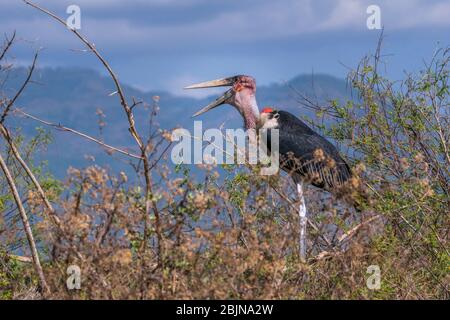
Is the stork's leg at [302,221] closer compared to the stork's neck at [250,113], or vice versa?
the stork's leg at [302,221]

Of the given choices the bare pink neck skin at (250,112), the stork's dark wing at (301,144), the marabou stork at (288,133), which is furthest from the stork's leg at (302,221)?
the bare pink neck skin at (250,112)

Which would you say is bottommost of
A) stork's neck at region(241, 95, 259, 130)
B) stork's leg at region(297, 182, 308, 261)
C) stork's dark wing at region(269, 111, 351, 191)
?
stork's leg at region(297, 182, 308, 261)

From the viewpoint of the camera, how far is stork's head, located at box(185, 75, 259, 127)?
12.5m

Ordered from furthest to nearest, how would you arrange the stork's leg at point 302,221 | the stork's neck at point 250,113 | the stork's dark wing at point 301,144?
the stork's neck at point 250,113, the stork's dark wing at point 301,144, the stork's leg at point 302,221

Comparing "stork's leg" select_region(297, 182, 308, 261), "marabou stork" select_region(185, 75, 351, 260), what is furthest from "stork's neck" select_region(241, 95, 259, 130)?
"stork's leg" select_region(297, 182, 308, 261)

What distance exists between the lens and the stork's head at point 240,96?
12.5 meters

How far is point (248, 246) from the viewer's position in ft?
22.8

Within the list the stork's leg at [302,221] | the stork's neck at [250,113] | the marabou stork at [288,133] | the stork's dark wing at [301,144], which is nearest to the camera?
the stork's leg at [302,221]

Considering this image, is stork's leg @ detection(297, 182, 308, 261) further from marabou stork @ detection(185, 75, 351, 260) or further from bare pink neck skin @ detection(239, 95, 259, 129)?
bare pink neck skin @ detection(239, 95, 259, 129)

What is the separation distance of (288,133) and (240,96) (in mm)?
1523

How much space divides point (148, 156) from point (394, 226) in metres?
3.61

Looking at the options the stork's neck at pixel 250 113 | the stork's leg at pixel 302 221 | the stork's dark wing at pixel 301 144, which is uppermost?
the stork's neck at pixel 250 113

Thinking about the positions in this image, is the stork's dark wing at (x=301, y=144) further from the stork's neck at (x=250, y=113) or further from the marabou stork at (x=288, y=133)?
the stork's neck at (x=250, y=113)

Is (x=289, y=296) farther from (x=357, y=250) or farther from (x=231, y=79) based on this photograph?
(x=231, y=79)
